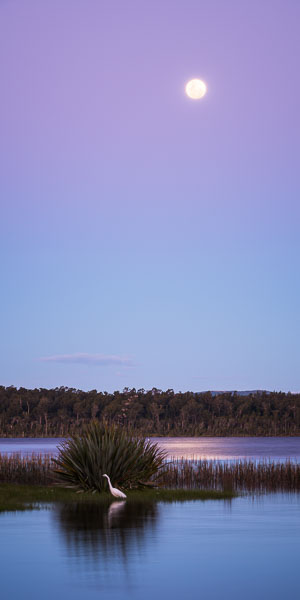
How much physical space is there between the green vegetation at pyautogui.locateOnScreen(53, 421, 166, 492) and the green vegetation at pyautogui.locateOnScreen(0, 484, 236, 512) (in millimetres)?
506

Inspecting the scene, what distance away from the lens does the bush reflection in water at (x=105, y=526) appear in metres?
16.2

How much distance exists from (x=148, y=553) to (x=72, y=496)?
1242 cm

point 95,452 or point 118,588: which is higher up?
point 95,452

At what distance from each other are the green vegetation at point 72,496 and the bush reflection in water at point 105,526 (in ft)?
3.18

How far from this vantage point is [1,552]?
16188 mm

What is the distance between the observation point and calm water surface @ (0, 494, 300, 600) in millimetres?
12742

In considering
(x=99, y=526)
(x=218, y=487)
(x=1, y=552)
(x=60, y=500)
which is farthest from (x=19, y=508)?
(x=218, y=487)

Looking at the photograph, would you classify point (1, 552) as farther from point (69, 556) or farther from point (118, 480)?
point (118, 480)

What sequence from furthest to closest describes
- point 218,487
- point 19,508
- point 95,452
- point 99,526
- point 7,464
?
point 7,464
point 218,487
point 95,452
point 19,508
point 99,526

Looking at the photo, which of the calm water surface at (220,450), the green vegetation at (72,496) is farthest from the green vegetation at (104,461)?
the calm water surface at (220,450)

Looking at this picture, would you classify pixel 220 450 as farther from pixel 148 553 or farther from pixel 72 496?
pixel 148 553

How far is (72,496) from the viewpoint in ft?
92.0

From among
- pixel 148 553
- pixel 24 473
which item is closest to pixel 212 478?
pixel 24 473

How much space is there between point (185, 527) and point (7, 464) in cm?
1792
